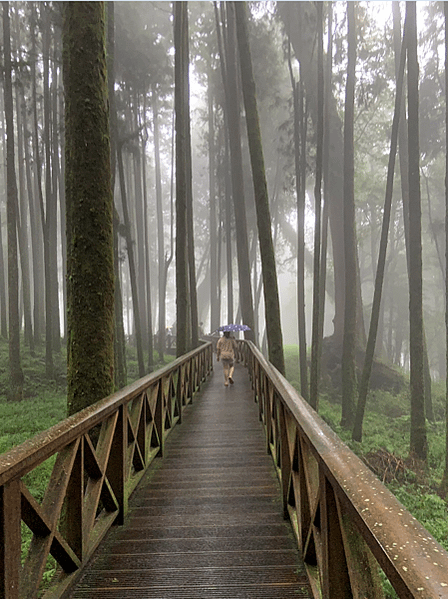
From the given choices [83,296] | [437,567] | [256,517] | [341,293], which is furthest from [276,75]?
[437,567]

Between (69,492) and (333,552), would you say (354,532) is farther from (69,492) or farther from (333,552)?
(69,492)

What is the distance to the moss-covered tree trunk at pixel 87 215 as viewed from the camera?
360 centimetres

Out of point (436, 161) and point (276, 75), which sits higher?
point (276, 75)

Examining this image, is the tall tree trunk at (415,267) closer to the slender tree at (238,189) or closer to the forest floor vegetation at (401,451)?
the forest floor vegetation at (401,451)

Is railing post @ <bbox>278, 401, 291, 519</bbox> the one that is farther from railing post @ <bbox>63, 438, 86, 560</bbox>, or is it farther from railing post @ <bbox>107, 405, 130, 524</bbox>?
railing post @ <bbox>63, 438, 86, 560</bbox>

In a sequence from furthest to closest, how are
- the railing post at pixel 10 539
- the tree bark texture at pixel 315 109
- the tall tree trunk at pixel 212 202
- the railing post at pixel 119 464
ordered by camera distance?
the tall tree trunk at pixel 212 202 < the tree bark texture at pixel 315 109 < the railing post at pixel 119 464 < the railing post at pixel 10 539

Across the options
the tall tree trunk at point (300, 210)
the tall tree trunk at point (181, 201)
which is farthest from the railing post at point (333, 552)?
the tall tree trunk at point (300, 210)

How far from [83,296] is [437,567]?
3264 millimetres

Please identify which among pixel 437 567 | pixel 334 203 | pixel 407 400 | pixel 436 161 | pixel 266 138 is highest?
pixel 266 138

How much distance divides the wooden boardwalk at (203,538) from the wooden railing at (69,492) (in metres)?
0.17

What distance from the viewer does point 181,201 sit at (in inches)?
419

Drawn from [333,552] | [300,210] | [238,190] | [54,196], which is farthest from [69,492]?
[238,190]

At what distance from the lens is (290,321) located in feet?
196

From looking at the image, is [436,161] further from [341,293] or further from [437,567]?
[437,567]
